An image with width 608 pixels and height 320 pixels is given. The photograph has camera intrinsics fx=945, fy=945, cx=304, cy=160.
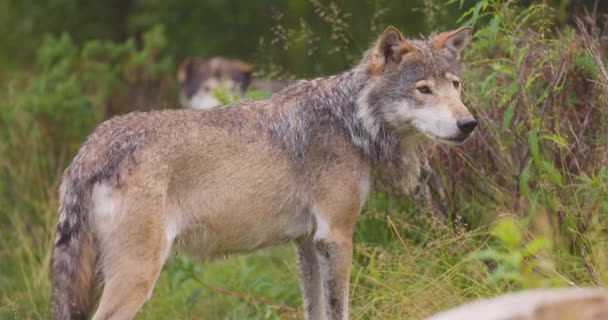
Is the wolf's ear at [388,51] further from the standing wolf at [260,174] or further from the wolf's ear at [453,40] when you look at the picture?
the wolf's ear at [453,40]

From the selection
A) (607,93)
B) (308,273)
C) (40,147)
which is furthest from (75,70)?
(607,93)

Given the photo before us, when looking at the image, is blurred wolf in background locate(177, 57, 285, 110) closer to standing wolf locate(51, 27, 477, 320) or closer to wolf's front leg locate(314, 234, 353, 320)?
standing wolf locate(51, 27, 477, 320)

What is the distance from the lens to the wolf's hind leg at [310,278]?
562 centimetres

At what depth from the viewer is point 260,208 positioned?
520cm

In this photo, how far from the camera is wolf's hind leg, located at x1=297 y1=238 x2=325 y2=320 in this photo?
562 centimetres

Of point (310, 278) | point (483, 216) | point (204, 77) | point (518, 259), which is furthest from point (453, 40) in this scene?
point (204, 77)

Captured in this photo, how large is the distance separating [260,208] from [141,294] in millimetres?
877

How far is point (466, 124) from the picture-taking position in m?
4.96

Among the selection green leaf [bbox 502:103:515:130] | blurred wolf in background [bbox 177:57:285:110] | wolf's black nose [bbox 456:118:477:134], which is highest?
wolf's black nose [bbox 456:118:477:134]

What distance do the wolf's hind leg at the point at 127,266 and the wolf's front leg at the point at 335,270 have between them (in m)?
1.04

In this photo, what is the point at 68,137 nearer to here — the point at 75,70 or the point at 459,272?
the point at 75,70

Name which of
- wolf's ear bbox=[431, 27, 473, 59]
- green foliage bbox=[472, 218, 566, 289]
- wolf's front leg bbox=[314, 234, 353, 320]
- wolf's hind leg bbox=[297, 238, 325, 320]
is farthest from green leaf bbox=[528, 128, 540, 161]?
wolf's hind leg bbox=[297, 238, 325, 320]

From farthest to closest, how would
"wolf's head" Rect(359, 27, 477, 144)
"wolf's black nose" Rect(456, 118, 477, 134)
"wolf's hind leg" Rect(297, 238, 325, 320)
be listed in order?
1. "wolf's hind leg" Rect(297, 238, 325, 320)
2. "wolf's head" Rect(359, 27, 477, 144)
3. "wolf's black nose" Rect(456, 118, 477, 134)

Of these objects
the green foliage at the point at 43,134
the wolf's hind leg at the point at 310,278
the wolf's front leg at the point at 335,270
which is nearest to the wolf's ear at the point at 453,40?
the wolf's front leg at the point at 335,270
